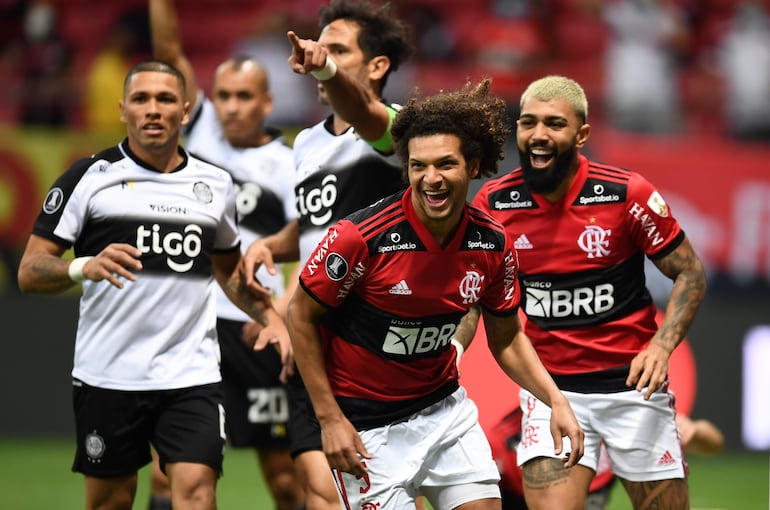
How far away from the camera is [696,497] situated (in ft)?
31.6

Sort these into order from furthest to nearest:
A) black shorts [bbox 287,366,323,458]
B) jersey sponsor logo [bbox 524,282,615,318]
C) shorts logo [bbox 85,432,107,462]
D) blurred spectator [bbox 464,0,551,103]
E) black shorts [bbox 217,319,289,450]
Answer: blurred spectator [bbox 464,0,551,103] < black shorts [bbox 217,319,289,450] < black shorts [bbox 287,366,323,458] < jersey sponsor logo [bbox 524,282,615,318] < shorts logo [bbox 85,432,107,462]

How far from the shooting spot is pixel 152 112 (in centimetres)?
595

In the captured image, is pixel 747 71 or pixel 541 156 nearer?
pixel 541 156

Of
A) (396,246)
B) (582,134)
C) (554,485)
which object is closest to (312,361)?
(396,246)

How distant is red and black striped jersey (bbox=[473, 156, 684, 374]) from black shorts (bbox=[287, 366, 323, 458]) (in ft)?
4.22

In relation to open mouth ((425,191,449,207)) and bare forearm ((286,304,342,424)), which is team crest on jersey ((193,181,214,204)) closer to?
bare forearm ((286,304,342,424))

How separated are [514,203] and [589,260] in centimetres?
47

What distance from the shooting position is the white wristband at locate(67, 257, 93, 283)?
546 centimetres

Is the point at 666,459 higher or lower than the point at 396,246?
lower

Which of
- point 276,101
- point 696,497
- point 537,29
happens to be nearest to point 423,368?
point 696,497

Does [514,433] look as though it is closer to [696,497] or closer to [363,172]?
[363,172]

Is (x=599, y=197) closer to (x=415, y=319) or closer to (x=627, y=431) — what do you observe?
(x=627, y=431)

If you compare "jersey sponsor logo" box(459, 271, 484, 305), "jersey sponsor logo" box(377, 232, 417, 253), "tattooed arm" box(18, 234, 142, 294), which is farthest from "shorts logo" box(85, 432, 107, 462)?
"jersey sponsor logo" box(459, 271, 484, 305)

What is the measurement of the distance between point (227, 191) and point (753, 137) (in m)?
8.42
